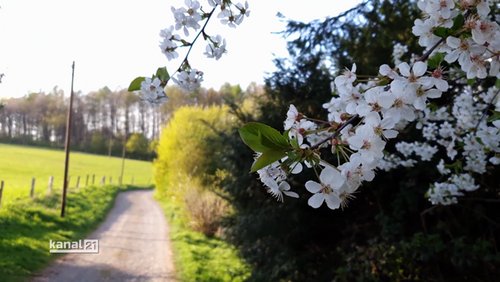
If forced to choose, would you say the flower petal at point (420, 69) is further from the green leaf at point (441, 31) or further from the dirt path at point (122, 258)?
the dirt path at point (122, 258)

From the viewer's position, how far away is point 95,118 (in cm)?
2536

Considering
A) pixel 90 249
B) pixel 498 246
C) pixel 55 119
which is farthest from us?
pixel 55 119

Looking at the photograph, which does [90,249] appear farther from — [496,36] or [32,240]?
[496,36]

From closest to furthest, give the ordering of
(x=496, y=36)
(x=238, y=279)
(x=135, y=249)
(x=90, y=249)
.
Result: (x=496, y=36), (x=238, y=279), (x=90, y=249), (x=135, y=249)

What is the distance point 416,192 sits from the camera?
4.56 m

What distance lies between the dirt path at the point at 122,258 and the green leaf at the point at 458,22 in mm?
6873

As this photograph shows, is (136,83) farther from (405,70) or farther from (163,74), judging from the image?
(405,70)

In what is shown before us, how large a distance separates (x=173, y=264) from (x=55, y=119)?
10.4 m

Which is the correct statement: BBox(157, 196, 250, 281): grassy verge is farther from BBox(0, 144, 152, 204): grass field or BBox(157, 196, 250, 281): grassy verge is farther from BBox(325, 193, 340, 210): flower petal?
BBox(325, 193, 340, 210): flower petal

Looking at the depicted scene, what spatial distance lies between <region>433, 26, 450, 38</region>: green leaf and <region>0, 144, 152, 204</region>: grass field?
10652 mm

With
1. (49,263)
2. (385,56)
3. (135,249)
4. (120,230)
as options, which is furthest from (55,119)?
(385,56)

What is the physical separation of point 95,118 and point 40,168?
1069 centimetres

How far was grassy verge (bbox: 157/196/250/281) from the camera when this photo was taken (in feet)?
24.5

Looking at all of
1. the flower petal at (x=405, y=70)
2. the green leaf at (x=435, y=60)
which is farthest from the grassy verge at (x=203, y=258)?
the flower petal at (x=405, y=70)
